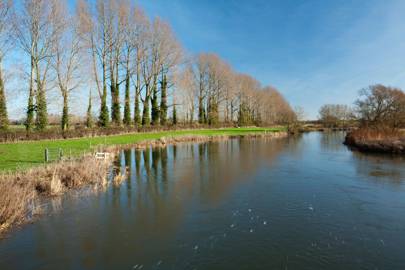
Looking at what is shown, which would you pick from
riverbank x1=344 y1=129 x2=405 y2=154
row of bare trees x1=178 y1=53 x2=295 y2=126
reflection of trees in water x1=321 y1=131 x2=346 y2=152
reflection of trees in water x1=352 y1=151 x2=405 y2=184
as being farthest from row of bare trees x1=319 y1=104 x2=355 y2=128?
reflection of trees in water x1=352 y1=151 x2=405 y2=184

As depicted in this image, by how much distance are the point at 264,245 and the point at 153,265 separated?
2.29 metres

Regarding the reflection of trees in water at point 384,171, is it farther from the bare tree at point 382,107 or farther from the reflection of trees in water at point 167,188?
the bare tree at point 382,107

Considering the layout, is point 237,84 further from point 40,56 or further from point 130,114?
point 40,56

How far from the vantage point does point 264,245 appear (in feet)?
17.5

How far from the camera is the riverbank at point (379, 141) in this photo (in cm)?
1996

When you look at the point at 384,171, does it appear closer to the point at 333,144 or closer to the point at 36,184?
the point at 36,184

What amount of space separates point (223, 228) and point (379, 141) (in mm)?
21188

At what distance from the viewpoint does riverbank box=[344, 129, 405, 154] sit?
19956 millimetres

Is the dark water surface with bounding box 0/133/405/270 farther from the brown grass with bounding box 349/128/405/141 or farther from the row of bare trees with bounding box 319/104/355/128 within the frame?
the row of bare trees with bounding box 319/104/355/128

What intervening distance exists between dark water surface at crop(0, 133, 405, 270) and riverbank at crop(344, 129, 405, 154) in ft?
36.8

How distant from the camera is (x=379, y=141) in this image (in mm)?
21625

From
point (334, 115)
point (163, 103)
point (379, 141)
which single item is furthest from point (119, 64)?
point (334, 115)

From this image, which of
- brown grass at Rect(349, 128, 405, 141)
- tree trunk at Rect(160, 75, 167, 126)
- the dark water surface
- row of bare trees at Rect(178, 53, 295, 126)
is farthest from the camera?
row of bare trees at Rect(178, 53, 295, 126)

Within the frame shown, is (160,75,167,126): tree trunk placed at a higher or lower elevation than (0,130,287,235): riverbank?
higher
